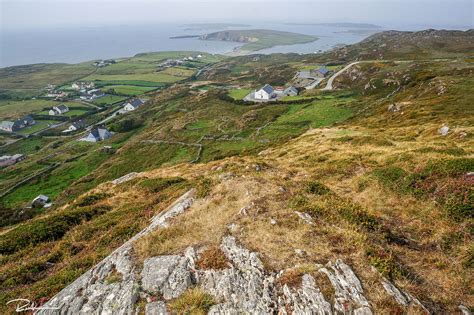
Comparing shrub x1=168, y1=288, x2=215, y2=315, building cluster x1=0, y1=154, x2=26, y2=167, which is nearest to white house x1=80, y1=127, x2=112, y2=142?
building cluster x1=0, y1=154, x2=26, y2=167

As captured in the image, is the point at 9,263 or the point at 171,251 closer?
the point at 171,251

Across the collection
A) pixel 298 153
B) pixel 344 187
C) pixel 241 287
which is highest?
pixel 241 287

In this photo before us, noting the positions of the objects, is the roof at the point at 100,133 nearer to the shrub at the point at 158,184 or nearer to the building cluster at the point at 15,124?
the building cluster at the point at 15,124

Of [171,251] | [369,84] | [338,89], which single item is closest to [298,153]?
[171,251]

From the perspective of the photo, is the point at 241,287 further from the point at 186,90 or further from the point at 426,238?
the point at 186,90

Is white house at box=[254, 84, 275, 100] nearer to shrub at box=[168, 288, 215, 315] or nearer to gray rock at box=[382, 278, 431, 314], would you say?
gray rock at box=[382, 278, 431, 314]

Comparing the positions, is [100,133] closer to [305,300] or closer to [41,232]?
[41,232]

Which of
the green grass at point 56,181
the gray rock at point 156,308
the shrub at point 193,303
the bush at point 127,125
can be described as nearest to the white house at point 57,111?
the bush at point 127,125

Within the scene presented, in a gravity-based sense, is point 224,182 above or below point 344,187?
above
